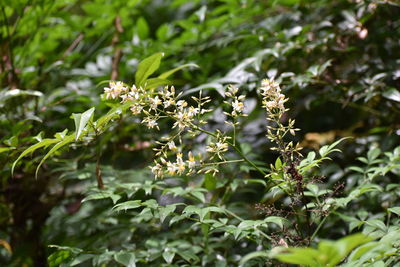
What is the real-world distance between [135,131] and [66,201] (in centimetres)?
33

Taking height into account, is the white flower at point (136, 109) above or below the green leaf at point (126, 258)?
above

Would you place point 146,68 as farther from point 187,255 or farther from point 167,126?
point 167,126

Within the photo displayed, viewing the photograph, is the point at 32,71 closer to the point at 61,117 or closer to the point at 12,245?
the point at 61,117

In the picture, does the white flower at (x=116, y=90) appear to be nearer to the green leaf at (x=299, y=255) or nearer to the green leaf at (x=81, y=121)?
the green leaf at (x=81, y=121)

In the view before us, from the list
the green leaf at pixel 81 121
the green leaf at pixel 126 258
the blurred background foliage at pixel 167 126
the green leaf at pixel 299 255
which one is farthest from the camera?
the blurred background foliage at pixel 167 126

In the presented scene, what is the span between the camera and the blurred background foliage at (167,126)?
1089 millimetres

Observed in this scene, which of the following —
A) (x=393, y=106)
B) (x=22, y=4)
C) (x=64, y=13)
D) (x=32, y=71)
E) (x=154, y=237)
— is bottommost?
(x=154, y=237)

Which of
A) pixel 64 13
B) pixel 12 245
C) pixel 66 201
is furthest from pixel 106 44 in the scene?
pixel 12 245

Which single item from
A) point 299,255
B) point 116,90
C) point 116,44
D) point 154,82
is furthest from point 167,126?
point 299,255

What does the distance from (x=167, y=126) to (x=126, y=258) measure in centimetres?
71

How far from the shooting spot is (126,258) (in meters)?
0.93

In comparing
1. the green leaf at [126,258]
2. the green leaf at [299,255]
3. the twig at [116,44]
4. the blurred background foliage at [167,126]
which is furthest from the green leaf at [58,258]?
the twig at [116,44]

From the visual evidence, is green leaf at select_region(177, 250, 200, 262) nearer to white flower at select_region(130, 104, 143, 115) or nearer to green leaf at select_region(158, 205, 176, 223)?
green leaf at select_region(158, 205, 176, 223)

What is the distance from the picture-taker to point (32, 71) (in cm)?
145
